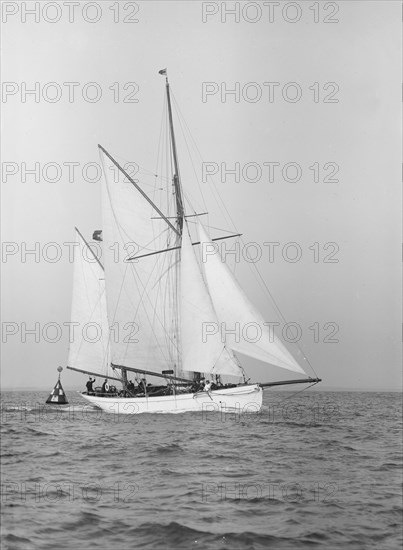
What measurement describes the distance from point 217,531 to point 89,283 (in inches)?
1415

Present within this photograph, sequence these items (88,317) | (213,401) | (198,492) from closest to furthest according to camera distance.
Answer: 1. (198,492)
2. (213,401)
3. (88,317)

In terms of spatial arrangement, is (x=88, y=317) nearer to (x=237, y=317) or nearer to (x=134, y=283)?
(x=134, y=283)

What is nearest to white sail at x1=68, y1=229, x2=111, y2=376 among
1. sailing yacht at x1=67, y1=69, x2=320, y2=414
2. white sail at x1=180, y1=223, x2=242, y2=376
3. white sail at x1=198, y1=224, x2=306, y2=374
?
sailing yacht at x1=67, y1=69, x2=320, y2=414

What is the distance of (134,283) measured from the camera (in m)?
41.7

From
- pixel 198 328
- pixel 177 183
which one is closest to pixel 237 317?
pixel 198 328

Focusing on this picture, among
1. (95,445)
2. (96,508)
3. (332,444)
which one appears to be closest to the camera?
(96,508)

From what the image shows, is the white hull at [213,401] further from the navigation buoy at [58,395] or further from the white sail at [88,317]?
the navigation buoy at [58,395]

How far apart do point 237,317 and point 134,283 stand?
740 cm

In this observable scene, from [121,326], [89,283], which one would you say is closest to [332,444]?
[121,326]

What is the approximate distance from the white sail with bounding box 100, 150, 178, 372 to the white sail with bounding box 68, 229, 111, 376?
4576 mm

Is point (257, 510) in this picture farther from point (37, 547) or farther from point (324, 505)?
point (37, 547)

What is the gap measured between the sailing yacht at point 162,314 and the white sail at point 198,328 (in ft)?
0.18

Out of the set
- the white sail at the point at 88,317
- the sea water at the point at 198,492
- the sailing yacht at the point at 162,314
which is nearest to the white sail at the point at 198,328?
the sailing yacht at the point at 162,314

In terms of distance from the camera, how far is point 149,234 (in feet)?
140
